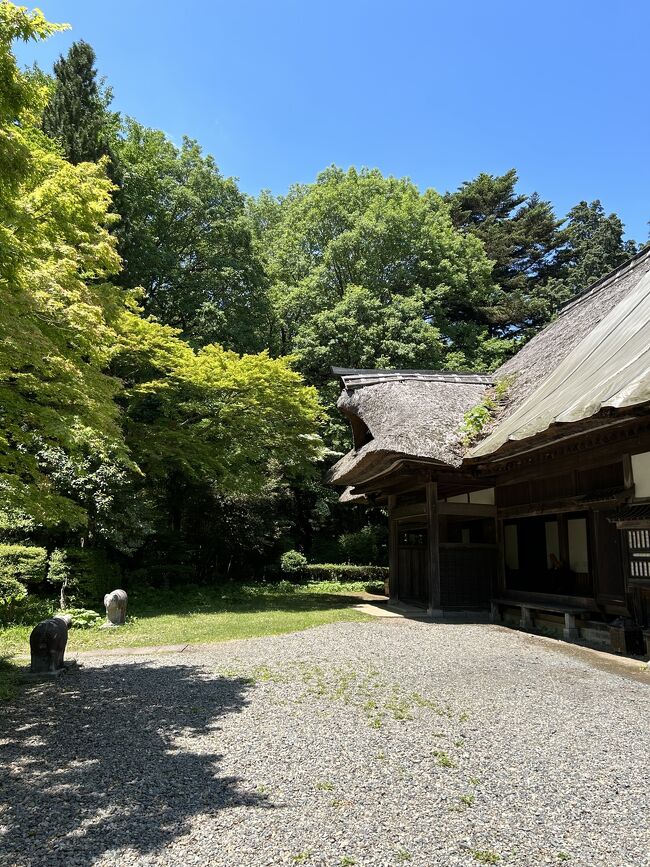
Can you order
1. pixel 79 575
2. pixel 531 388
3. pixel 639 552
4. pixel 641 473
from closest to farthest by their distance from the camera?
1. pixel 639 552
2. pixel 641 473
3. pixel 531 388
4. pixel 79 575

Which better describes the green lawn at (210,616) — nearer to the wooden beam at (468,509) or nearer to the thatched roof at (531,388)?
the wooden beam at (468,509)

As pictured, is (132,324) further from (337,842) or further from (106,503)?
(337,842)

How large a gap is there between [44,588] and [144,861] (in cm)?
1172

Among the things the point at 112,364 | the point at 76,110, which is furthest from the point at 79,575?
the point at 76,110

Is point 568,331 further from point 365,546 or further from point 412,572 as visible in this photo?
point 365,546

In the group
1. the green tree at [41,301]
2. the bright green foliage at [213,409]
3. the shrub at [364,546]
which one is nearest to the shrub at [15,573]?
the bright green foliage at [213,409]

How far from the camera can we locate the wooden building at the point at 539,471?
7125 millimetres

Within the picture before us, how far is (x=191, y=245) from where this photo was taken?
2433 cm

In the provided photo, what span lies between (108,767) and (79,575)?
32.7 ft

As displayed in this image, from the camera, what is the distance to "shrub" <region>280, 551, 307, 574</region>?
1916cm

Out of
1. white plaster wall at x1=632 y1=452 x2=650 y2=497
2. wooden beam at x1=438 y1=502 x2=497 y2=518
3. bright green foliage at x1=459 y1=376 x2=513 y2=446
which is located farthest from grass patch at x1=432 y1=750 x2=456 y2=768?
wooden beam at x1=438 y1=502 x2=497 y2=518

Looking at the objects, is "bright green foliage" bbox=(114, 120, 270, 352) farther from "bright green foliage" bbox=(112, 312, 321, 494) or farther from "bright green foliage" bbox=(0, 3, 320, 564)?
"bright green foliage" bbox=(112, 312, 321, 494)

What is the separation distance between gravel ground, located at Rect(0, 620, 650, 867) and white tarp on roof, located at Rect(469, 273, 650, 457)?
2.88 meters

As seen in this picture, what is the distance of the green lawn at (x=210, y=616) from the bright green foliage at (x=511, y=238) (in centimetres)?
1783
